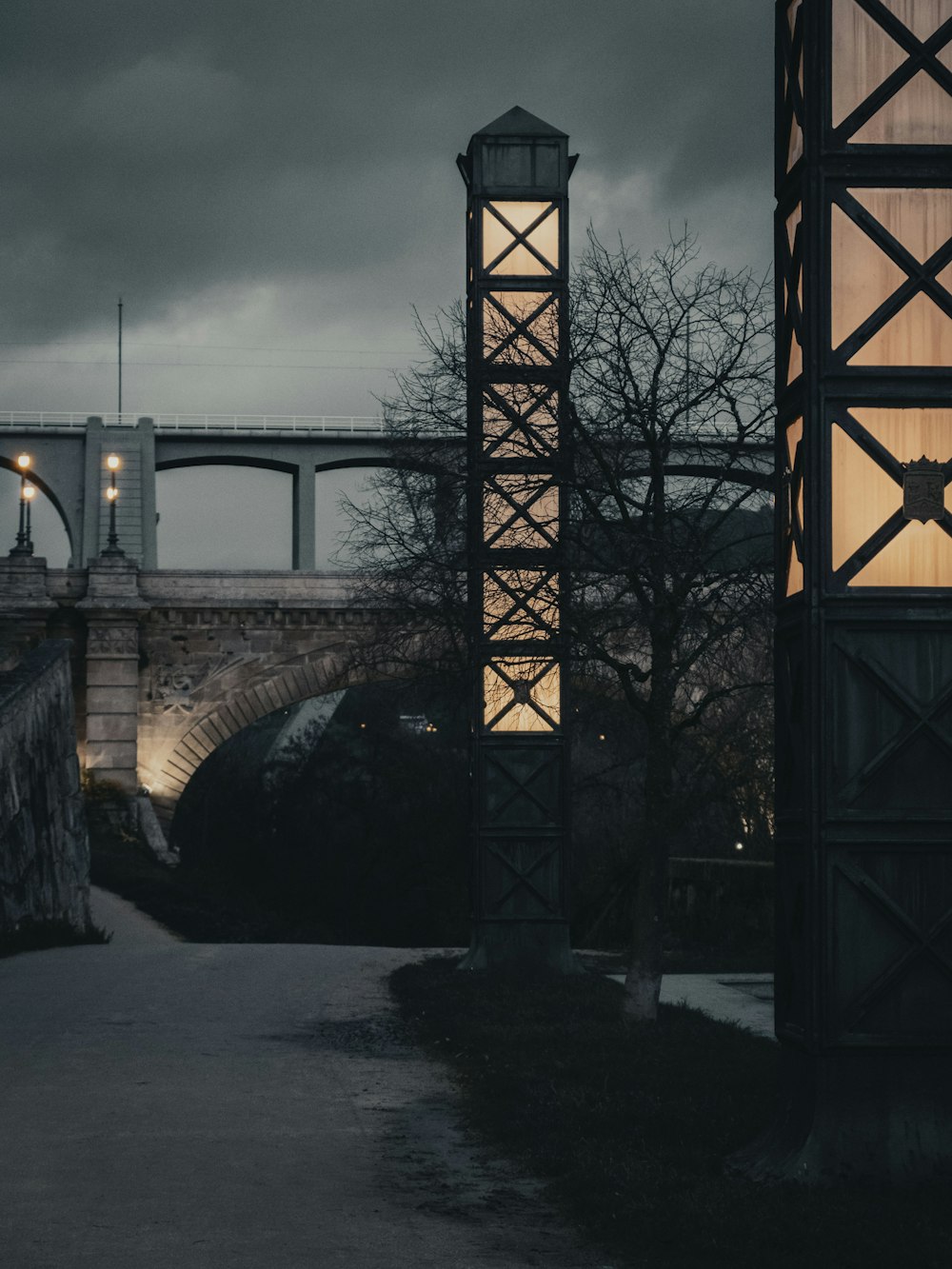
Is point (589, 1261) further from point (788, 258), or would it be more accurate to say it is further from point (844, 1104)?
point (788, 258)

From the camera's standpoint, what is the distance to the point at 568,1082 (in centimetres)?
1021

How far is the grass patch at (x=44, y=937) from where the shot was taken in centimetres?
1845

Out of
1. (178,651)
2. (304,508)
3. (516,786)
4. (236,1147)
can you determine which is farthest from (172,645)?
(236,1147)

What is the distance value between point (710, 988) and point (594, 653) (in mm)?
5075

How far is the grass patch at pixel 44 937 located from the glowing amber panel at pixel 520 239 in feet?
28.2

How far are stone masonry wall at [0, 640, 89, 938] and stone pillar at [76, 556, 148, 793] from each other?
15.6 metres

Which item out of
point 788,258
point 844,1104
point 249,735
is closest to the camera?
point 844,1104

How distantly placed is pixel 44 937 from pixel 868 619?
556 inches

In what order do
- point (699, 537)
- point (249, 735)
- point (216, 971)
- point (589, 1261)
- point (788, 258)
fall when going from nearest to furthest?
1. point (589, 1261)
2. point (788, 258)
3. point (699, 537)
4. point (216, 971)
5. point (249, 735)

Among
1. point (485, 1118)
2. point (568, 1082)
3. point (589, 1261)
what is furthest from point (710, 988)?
point (589, 1261)

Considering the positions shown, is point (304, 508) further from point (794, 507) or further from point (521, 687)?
point (794, 507)

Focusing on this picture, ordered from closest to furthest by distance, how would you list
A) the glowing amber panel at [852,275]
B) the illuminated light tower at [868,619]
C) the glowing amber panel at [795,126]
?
1. the illuminated light tower at [868,619]
2. the glowing amber panel at [852,275]
3. the glowing amber panel at [795,126]

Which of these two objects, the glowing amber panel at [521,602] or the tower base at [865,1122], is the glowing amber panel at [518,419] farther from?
the tower base at [865,1122]

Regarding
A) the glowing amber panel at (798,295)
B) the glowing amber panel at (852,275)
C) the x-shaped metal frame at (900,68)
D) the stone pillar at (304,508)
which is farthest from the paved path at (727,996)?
the stone pillar at (304,508)
